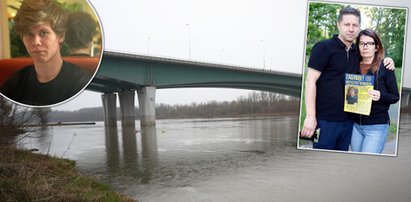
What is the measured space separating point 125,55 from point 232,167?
3409mm

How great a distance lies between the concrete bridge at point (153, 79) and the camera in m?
7.31

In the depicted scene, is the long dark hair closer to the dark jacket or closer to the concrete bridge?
the dark jacket

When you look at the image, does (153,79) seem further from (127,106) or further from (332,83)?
(332,83)

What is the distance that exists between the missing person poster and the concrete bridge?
348 cm

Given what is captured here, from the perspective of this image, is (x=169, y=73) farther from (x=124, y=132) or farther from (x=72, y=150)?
(x=72, y=150)

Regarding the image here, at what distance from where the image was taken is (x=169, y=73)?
7.93m

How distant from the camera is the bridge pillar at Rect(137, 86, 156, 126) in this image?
770cm

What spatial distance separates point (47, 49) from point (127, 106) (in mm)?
3904

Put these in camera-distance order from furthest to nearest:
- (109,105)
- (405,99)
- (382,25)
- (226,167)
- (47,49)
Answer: (109,105) < (226,167) < (47,49) < (405,99) < (382,25)

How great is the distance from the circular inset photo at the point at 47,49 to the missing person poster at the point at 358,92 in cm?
335

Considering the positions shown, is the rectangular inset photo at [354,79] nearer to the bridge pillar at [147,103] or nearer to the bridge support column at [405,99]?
the bridge support column at [405,99]

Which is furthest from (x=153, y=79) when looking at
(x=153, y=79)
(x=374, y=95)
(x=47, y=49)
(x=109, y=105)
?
(x=374, y=95)

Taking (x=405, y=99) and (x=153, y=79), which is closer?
(x=405, y=99)

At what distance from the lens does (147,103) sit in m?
7.81
